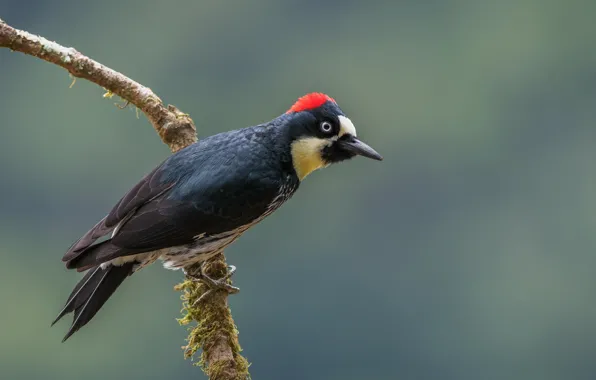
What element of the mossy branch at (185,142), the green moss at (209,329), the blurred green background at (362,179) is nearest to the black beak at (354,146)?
the mossy branch at (185,142)

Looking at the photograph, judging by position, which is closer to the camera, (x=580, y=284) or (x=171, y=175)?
(x=171, y=175)

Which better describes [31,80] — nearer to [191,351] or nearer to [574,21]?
[574,21]

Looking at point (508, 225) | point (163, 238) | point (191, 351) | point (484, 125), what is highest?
point (484, 125)

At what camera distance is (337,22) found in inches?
2594

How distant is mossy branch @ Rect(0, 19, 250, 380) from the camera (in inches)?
234

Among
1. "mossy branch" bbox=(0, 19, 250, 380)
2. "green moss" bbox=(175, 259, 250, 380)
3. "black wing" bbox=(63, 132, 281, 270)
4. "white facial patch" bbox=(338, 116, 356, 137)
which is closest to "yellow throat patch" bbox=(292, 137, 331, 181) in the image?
"white facial patch" bbox=(338, 116, 356, 137)

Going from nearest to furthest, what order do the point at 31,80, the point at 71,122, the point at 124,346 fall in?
the point at 124,346 < the point at 71,122 < the point at 31,80

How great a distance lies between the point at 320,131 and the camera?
646 centimetres

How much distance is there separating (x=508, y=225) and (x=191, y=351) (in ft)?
162

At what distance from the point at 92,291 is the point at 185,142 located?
3.62 ft

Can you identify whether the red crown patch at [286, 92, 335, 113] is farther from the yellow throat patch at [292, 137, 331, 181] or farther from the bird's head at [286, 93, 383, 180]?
the yellow throat patch at [292, 137, 331, 181]

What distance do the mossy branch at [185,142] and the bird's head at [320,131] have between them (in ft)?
2.26

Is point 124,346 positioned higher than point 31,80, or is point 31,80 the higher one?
point 31,80

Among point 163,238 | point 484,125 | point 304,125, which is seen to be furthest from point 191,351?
point 484,125
